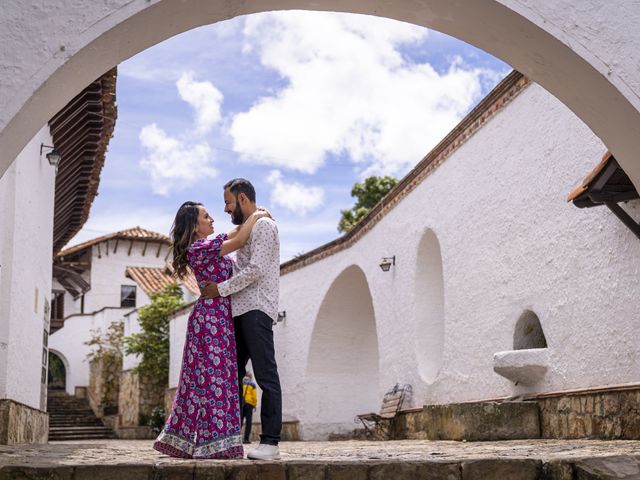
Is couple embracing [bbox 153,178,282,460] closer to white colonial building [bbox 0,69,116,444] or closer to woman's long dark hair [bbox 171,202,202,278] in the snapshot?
woman's long dark hair [bbox 171,202,202,278]

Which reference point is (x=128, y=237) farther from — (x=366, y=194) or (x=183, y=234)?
(x=183, y=234)

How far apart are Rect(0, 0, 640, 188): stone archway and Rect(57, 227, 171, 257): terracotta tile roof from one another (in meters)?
30.2

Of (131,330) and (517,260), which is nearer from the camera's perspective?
(517,260)

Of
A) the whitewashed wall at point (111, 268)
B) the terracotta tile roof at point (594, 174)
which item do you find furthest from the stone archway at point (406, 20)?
the whitewashed wall at point (111, 268)

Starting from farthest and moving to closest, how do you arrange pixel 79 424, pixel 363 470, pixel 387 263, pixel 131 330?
pixel 131 330, pixel 79 424, pixel 387 263, pixel 363 470

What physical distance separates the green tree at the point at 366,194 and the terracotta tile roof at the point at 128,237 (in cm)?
831

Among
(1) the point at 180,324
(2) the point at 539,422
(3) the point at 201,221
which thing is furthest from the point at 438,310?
(1) the point at 180,324

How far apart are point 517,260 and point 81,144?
6412 mm

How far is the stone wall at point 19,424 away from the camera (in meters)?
7.76

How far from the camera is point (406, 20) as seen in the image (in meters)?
4.32

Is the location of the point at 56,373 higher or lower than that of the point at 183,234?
higher

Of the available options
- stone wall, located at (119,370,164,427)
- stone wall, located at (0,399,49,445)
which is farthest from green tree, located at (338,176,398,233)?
stone wall, located at (0,399,49,445)

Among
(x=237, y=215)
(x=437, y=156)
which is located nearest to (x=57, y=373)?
(x=437, y=156)

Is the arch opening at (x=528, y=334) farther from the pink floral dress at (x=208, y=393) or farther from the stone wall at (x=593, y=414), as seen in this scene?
the pink floral dress at (x=208, y=393)
